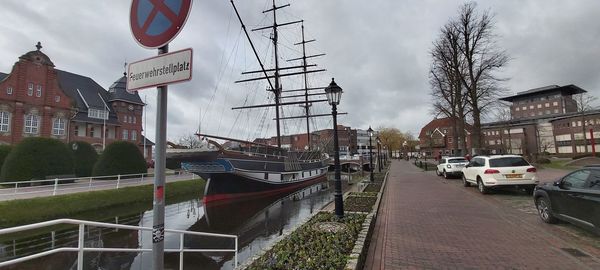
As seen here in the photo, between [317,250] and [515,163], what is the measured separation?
12083mm

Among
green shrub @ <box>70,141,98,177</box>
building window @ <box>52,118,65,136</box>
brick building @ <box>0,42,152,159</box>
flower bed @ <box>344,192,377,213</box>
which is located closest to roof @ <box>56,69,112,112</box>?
brick building @ <box>0,42,152,159</box>

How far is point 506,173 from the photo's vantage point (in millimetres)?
13977

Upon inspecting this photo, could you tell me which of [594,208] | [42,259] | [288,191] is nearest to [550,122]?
[288,191]

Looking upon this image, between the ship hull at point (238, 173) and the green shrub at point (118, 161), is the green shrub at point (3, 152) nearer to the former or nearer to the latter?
the green shrub at point (118, 161)

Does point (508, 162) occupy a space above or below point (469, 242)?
above

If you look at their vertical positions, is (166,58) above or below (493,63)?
below

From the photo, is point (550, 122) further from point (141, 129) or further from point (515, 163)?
point (141, 129)

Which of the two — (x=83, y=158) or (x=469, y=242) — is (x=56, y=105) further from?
(x=469, y=242)

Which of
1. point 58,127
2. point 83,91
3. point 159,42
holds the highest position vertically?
point 83,91

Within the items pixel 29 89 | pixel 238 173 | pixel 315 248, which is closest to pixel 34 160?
pixel 238 173

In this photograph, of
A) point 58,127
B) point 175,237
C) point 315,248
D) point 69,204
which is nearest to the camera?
point 315,248

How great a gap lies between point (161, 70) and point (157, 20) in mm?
423

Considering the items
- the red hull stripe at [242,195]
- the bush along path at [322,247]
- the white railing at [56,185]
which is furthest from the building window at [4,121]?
the bush along path at [322,247]

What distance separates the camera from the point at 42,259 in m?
9.38
